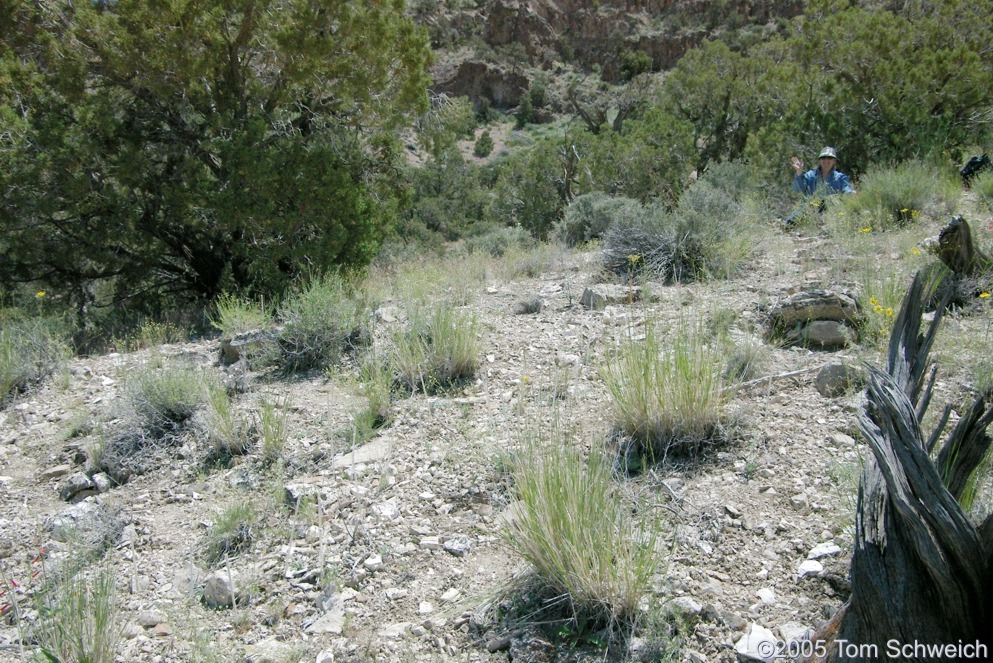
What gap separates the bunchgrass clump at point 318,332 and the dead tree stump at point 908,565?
11.3 feet

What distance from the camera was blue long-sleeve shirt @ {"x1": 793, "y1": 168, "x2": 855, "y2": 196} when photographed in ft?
25.0

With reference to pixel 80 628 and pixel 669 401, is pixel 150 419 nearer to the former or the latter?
pixel 80 628

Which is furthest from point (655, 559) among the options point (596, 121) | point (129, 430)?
point (596, 121)

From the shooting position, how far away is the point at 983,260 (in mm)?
4059

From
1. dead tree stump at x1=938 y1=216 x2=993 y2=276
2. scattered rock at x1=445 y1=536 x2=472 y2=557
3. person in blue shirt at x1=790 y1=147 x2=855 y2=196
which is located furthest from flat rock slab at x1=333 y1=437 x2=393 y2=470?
person in blue shirt at x1=790 y1=147 x2=855 y2=196

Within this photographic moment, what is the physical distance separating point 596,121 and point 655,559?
26.6m

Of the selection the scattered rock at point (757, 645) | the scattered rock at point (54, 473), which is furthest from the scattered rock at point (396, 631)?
the scattered rock at point (54, 473)

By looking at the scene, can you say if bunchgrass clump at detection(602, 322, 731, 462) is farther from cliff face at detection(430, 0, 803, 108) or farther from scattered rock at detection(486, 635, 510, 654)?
cliff face at detection(430, 0, 803, 108)

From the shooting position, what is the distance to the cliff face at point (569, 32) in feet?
169

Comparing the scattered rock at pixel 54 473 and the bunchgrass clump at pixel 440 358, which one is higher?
the bunchgrass clump at pixel 440 358

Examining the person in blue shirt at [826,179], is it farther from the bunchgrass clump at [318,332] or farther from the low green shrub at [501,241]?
the bunchgrass clump at [318,332]

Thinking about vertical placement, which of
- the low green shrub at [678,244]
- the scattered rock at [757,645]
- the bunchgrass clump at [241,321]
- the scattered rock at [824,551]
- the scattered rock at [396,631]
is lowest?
the scattered rock at [396,631]

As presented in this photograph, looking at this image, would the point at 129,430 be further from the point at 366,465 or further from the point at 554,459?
the point at 554,459

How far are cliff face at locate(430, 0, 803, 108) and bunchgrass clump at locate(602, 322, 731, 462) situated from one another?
51940 mm
